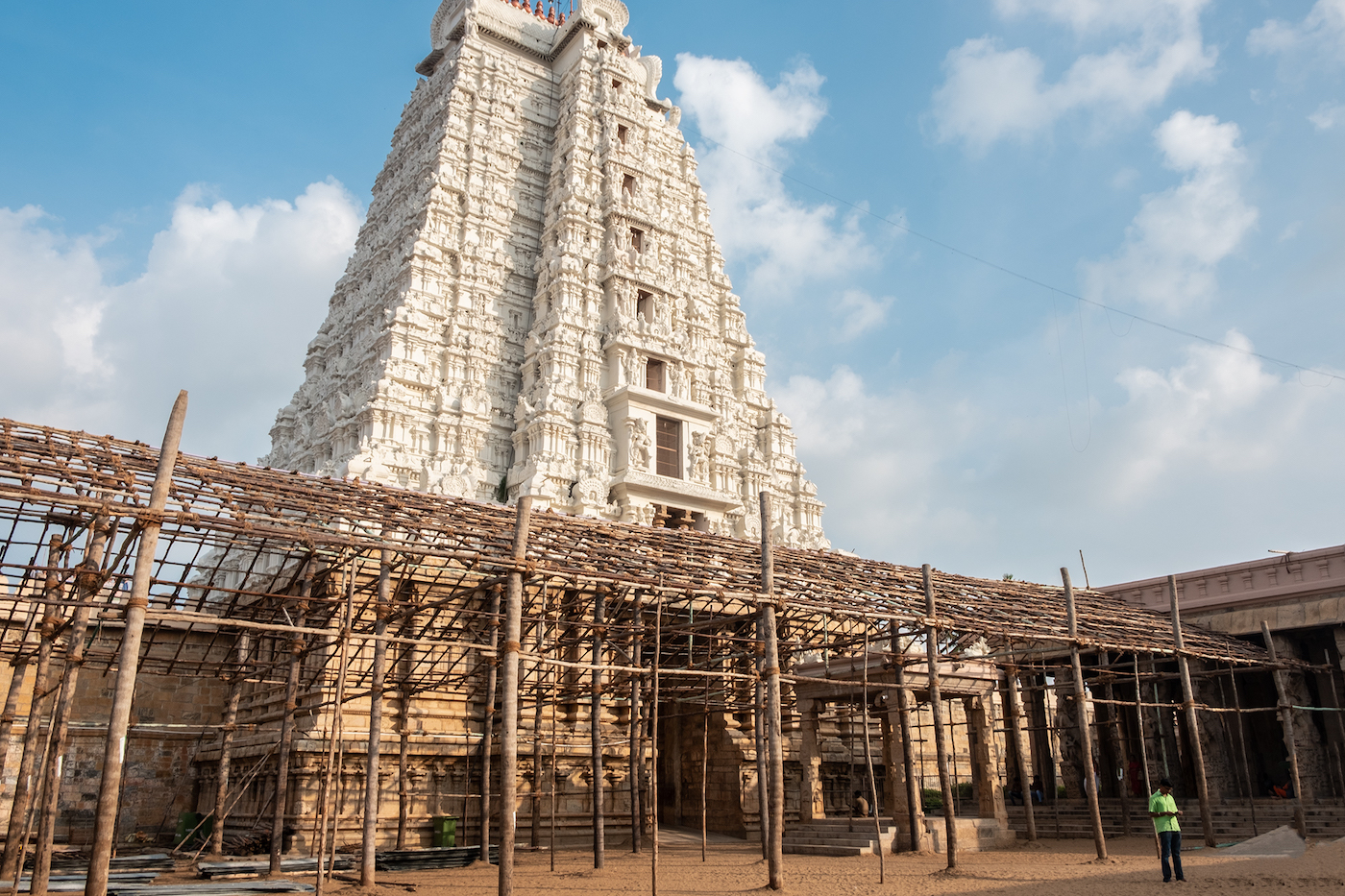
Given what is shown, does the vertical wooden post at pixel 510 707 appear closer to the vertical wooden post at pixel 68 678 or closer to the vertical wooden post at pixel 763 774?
the vertical wooden post at pixel 763 774

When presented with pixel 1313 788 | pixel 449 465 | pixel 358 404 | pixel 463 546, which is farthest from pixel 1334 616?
pixel 358 404

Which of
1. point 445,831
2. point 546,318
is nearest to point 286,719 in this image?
Result: point 445,831

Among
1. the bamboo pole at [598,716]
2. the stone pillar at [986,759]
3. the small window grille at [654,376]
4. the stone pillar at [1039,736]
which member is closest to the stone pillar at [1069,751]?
the stone pillar at [1039,736]

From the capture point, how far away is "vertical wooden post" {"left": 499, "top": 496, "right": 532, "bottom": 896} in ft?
41.1

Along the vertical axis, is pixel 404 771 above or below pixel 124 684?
below

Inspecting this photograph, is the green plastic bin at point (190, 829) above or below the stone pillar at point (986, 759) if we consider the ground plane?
below

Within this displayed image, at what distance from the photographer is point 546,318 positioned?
4025 cm

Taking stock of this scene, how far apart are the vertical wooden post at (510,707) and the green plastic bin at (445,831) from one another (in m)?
10.0

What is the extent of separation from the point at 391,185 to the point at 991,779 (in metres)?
38.4

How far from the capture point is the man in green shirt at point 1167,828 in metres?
15.6

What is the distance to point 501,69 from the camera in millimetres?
46875

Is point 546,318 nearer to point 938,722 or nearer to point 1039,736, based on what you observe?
point 1039,736

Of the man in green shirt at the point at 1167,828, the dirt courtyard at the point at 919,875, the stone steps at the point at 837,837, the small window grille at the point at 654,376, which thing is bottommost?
the dirt courtyard at the point at 919,875

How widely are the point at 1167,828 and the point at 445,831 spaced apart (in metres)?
15.0
